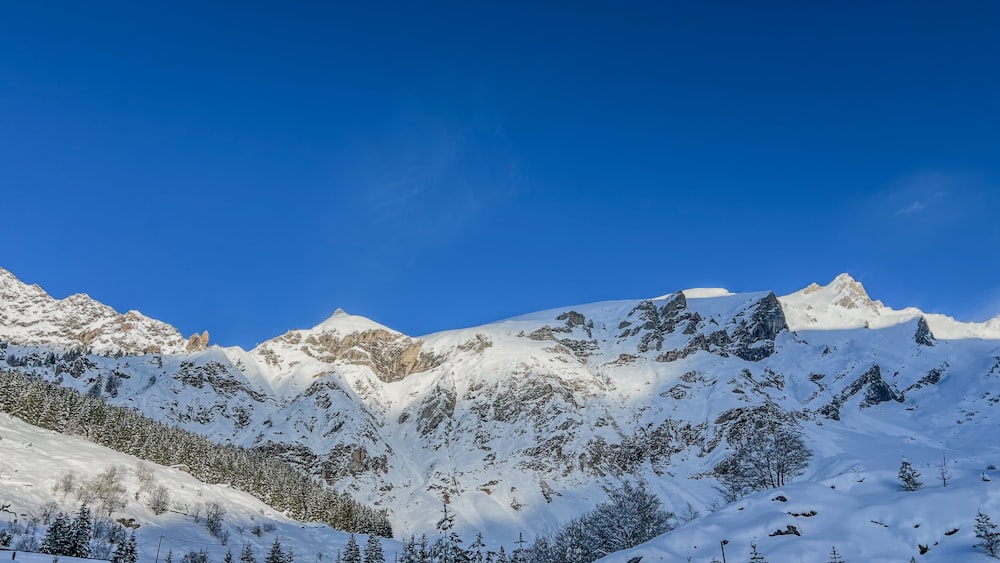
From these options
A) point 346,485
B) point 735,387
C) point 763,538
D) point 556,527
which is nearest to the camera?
point 763,538

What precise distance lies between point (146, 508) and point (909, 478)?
97.9 meters

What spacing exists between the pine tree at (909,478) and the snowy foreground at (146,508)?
78.0 m

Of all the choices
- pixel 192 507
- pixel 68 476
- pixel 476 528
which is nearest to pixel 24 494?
pixel 68 476

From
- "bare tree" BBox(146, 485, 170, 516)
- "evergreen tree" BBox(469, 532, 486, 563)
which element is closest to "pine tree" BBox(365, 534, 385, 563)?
"evergreen tree" BBox(469, 532, 486, 563)

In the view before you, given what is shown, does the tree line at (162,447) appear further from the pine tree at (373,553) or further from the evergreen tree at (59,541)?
the evergreen tree at (59,541)

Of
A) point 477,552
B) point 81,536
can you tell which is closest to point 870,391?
point 477,552

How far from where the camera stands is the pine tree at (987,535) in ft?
117

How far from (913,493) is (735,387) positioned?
493 feet

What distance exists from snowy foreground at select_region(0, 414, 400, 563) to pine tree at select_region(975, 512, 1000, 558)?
80.9m

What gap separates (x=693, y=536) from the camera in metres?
46.2

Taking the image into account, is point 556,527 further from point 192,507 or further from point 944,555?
point 944,555

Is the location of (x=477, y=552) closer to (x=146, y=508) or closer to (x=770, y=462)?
(x=770, y=462)

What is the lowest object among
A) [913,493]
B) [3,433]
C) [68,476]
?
[913,493]

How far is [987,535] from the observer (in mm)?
35844
